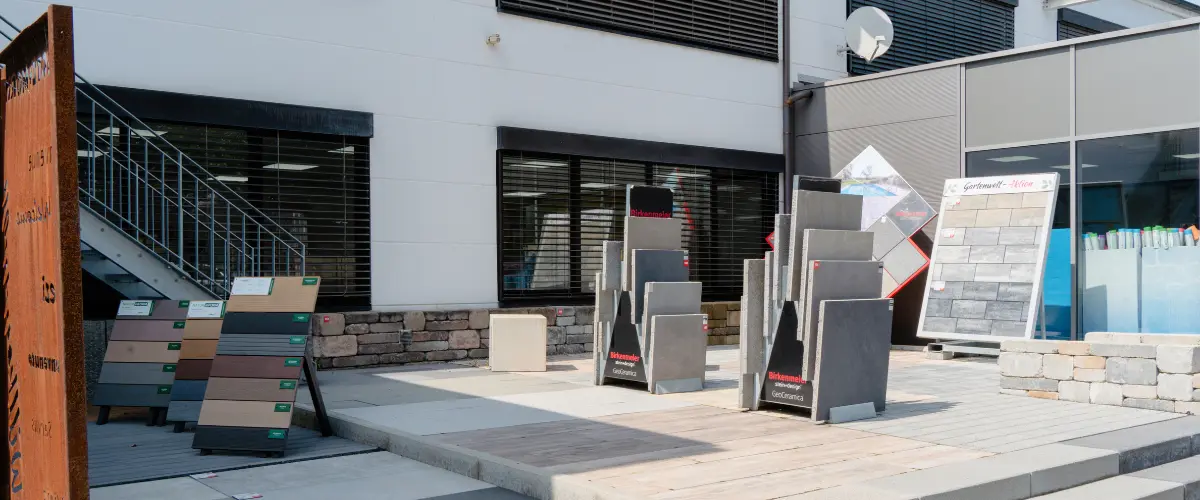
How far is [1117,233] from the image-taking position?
11.8m

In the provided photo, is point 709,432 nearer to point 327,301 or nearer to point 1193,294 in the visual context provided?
point 327,301

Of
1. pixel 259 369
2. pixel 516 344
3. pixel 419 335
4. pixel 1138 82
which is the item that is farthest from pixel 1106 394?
pixel 419 335

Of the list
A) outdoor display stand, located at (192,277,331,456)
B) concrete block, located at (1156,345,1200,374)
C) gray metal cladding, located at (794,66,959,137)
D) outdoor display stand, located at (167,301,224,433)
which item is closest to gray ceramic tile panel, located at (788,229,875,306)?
concrete block, located at (1156,345,1200,374)

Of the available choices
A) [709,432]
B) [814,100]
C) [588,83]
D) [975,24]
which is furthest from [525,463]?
[975,24]

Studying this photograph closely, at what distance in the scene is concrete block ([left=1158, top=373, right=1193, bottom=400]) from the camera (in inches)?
→ 302

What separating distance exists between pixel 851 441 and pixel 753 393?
4.54 ft

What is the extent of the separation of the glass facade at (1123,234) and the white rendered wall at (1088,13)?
21.0ft

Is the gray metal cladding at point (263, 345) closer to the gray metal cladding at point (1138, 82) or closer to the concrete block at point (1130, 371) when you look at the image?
the concrete block at point (1130, 371)

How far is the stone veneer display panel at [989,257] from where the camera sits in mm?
11508

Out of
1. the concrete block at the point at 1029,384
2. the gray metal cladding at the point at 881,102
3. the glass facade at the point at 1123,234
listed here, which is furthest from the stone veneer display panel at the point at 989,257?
the concrete block at the point at 1029,384

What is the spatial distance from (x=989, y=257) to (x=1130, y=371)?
4.15 m

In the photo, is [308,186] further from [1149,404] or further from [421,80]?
[1149,404]

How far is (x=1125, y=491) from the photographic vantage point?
550 centimetres

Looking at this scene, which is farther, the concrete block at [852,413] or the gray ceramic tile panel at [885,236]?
the gray ceramic tile panel at [885,236]
